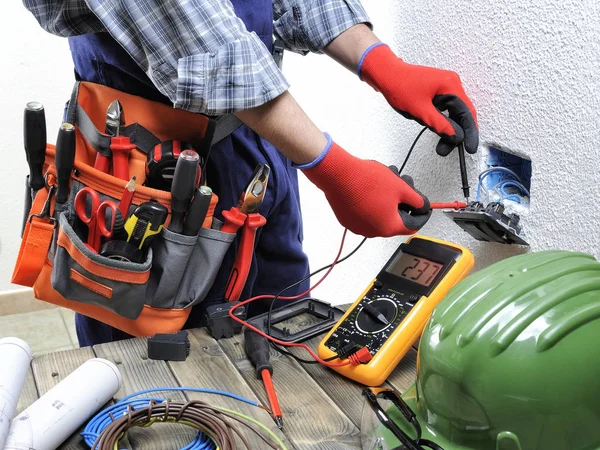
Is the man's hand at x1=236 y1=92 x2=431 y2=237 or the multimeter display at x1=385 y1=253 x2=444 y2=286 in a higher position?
the man's hand at x1=236 y1=92 x2=431 y2=237

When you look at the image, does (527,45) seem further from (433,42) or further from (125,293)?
(125,293)

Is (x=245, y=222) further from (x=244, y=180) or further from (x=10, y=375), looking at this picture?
(x=10, y=375)

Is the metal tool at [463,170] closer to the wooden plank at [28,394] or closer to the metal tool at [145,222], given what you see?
the metal tool at [145,222]

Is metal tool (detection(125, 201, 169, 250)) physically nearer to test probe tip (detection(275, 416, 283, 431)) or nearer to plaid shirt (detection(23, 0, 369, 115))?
plaid shirt (detection(23, 0, 369, 115))

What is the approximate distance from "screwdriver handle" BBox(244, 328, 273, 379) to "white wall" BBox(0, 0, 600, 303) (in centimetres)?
39

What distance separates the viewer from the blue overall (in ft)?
3.28

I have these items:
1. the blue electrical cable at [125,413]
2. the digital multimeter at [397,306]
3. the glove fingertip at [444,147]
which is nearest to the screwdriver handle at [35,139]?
the blue electrical cable at [125,413]

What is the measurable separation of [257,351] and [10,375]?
1.00 ft

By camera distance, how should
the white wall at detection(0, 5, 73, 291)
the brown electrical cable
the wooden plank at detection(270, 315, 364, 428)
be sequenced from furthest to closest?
the white wall at detection(0, 5, 73, 291) < the wooden plank at detection(270, 315, 364, 428) < the brown electrical cable

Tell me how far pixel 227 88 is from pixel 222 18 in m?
0.09

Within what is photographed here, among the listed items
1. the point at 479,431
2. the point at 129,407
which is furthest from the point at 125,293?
the point at 479,431

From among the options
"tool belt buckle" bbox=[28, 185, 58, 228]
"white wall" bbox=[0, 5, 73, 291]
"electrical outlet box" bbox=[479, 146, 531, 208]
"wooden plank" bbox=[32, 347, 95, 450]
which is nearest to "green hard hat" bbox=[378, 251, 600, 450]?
"electrical outlet box" bbox=[479, 146, 531, 208]

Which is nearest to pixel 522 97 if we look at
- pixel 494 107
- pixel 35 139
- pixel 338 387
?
pixel 494 107

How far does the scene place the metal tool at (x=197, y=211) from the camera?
3.02 feet
